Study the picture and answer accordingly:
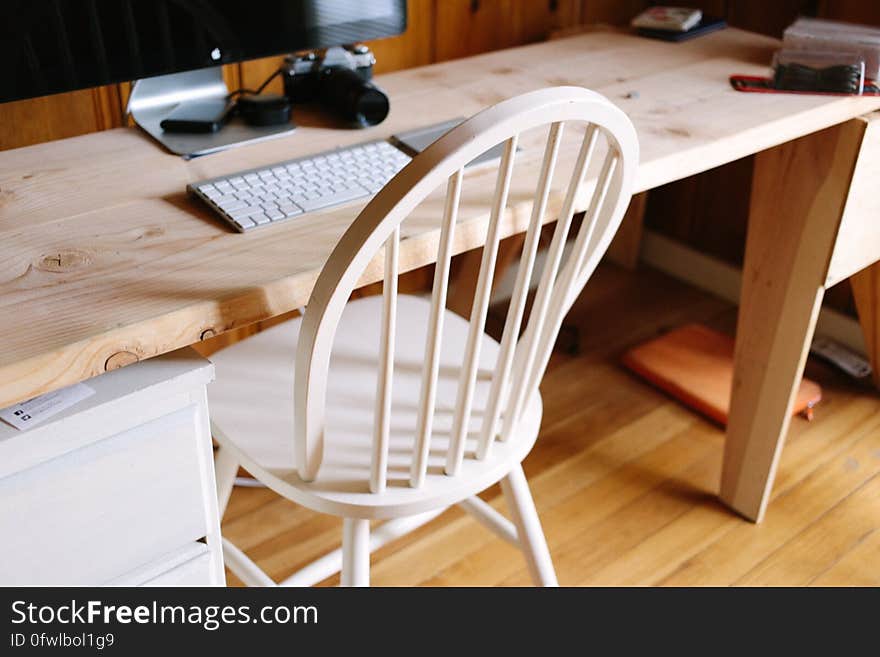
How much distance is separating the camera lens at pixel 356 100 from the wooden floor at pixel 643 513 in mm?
740

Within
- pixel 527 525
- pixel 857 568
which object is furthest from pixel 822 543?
pixel 527 525

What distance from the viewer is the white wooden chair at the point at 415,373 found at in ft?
2.82

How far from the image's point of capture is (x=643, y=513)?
1736 mm

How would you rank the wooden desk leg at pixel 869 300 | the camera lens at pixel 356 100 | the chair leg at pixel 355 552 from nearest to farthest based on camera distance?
the chair leg at pixel 355 552, the camera lens at pixel 356 100, the wooden desk leg at pixel 869 300

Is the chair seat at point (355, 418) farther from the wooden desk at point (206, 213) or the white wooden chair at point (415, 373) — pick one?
the wooden desk at point (206, 213)

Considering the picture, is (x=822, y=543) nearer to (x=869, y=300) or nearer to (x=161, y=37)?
(x=869, y=300)

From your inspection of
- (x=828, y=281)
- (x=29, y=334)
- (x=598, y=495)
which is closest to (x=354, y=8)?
(x=29, y=334)

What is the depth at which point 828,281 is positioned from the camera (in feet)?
4.89

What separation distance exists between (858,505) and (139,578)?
132 cm

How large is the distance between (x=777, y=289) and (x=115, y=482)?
1092 mm

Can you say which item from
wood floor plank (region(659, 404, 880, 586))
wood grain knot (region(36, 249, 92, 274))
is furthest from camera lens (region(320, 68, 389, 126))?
wood floor plank (region(659, 404, 880, 586))

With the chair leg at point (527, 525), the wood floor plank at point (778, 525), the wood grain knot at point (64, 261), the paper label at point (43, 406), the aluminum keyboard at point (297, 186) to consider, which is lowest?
the wood floor plank at point (778, 525)

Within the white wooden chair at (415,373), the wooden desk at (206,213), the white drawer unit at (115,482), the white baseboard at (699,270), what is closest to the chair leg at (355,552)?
the white wooden chair at (415,373)
